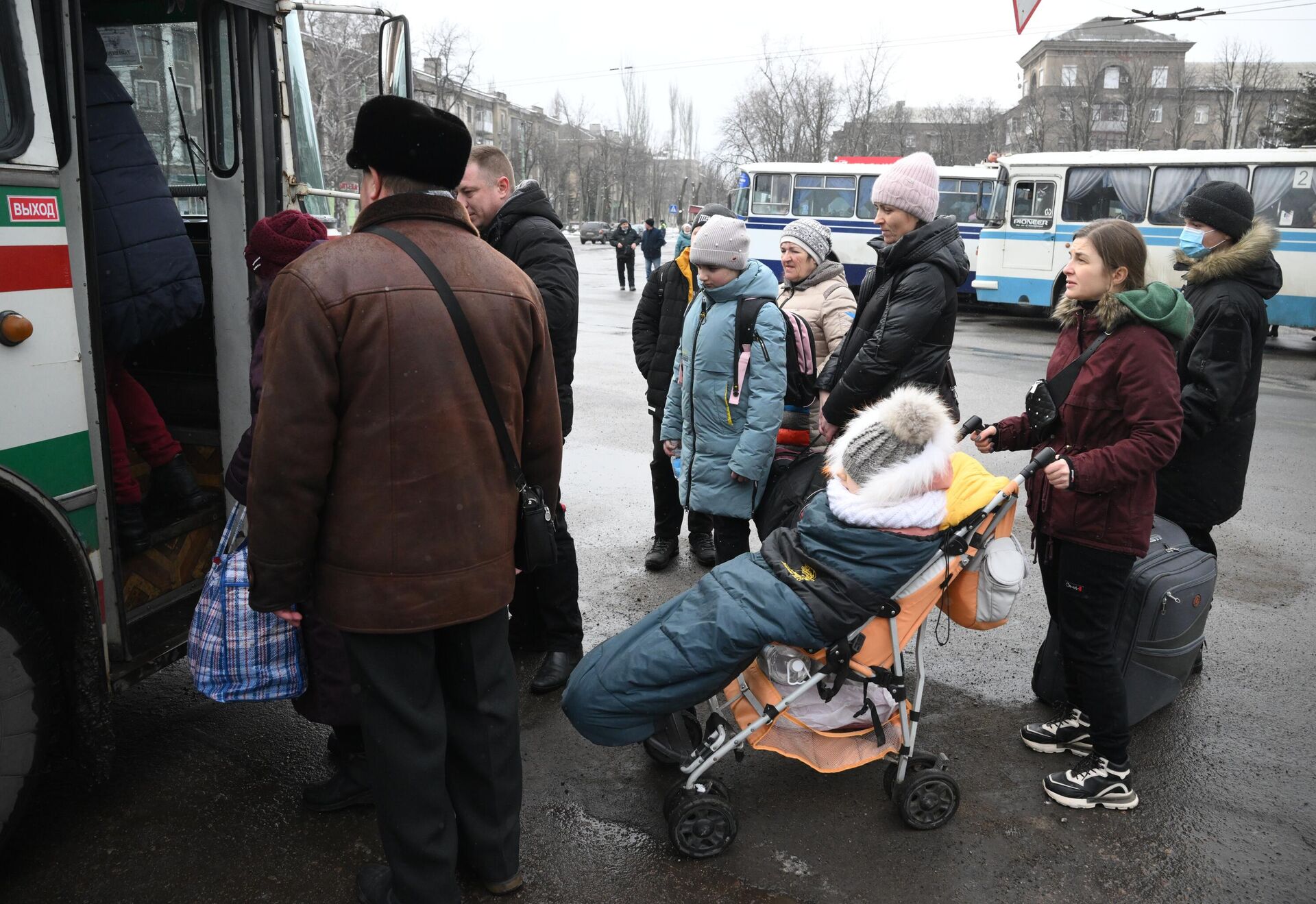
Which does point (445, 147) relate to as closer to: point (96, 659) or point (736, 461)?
point (96, 659)

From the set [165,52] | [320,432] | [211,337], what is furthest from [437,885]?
[165,52]

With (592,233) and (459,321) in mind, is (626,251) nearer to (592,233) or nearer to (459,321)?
(459,321)

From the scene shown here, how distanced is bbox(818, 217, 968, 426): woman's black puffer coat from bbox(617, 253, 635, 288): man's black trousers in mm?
21078

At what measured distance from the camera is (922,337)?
3.98m

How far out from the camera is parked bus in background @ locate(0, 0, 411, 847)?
8.33 ft

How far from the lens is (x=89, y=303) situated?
2.73m

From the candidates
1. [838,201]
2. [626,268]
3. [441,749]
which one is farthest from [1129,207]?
[441,749]

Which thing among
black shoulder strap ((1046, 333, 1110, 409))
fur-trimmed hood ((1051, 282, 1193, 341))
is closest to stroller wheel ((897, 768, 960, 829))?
black shoulder strap ((1046, 333, 1110, 409))

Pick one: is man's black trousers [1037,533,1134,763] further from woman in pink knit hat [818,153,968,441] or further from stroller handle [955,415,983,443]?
woman in pink knit hat [818,153,968,441]

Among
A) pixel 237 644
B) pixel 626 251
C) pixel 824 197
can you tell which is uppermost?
pixel 824 197

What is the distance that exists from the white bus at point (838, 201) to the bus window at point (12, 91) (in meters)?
21.1

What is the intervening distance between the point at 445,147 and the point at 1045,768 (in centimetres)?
298

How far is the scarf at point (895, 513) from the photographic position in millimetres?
2793

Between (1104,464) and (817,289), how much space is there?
7.29 ft
